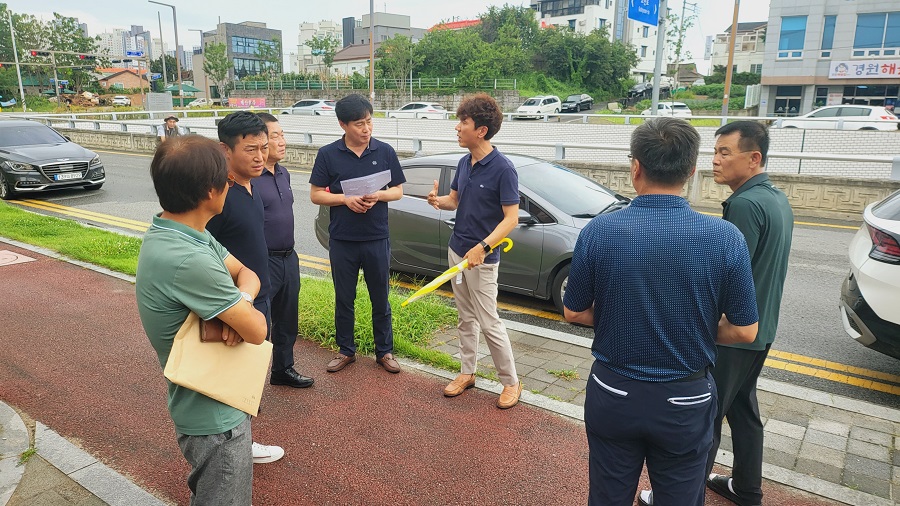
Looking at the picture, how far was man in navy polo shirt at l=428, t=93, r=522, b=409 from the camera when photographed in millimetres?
4023

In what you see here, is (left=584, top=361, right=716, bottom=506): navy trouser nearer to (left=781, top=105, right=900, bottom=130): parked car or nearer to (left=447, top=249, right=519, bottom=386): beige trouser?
(left=447, top=249, right=519, bottom=386): beige trouser

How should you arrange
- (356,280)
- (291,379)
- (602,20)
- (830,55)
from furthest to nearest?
1. (602,20)
2. (830,55)
3. (356,280)
4. (291,379)

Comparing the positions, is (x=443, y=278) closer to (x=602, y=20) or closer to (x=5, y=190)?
(x=5, y=190)

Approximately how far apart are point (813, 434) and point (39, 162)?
1446 cm

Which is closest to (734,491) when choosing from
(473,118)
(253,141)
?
(473,118)

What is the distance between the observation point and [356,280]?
4.79m

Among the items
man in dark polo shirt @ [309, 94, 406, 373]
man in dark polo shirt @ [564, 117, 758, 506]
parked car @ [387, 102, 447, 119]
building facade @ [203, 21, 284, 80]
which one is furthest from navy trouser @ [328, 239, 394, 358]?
building facade @ [203, 21, 284, 80]

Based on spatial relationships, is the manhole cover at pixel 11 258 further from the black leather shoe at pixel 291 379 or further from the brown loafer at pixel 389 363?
the brown loafer at pixel 389 363

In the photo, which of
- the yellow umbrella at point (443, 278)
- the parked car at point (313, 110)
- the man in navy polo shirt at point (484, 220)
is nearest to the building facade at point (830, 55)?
the parked car at point (313, 110)

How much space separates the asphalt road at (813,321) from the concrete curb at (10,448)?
13.3 ft

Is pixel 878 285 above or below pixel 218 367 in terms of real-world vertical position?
below

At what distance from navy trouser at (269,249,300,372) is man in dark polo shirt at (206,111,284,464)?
49cm

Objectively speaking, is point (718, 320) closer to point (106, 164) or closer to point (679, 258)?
point (679, 258)

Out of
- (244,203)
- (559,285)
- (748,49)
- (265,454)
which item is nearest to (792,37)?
(748,49)
